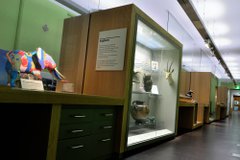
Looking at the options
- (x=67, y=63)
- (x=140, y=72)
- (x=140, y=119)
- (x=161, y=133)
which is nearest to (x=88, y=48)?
(x=67, y=63)

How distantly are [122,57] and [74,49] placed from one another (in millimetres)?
913

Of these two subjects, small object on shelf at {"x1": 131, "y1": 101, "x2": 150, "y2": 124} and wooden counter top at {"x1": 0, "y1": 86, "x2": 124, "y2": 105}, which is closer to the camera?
wooden counter top at {"x1": 0, "y1": 86, "x2": 124, "y2": 105}

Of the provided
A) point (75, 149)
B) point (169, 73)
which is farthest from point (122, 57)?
point (169, 73)

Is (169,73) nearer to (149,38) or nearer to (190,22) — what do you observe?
(149,38)

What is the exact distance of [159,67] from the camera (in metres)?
4.09

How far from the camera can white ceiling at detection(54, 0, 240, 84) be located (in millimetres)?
4738

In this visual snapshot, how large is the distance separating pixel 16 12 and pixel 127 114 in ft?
6.78

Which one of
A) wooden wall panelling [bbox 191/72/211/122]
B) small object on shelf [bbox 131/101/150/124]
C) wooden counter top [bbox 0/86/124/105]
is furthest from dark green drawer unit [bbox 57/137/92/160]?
wooden wall panelling [bbox 191/72/211/122]

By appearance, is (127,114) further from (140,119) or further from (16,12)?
(16,12)

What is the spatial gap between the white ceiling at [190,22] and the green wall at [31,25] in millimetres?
668

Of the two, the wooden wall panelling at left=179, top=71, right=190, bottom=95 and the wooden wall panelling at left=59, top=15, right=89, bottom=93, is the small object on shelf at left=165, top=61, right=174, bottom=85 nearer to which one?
the wooden wall panelling at left=59, top=15, right=89, bottom=93

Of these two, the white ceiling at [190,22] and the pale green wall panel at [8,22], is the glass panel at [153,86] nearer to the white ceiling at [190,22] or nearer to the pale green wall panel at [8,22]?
the white ceiling at [190,22]

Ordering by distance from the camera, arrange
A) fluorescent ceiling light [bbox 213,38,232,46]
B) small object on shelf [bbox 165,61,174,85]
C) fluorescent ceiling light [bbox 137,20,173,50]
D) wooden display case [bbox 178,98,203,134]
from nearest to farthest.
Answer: fluorescent ceiling light [bbox 137,20,173,50]
small object on shelf [bbox 165,61,174,85]
wooden display case [bbox 178,98,203,134]
fluorescent ceiling light [bbox 213,38,232,46]

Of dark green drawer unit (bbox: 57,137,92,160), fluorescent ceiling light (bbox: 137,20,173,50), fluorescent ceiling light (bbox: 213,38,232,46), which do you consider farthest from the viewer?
fluorescent ceiling light (bbox: 213,38,232,46)
